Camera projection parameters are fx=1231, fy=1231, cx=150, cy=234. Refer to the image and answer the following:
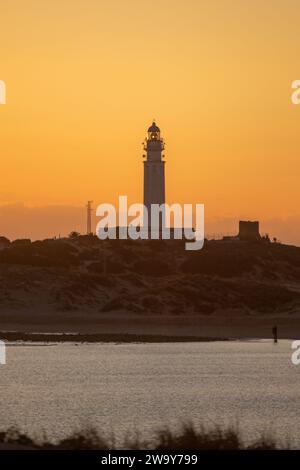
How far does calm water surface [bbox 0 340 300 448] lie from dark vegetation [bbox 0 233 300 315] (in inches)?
805

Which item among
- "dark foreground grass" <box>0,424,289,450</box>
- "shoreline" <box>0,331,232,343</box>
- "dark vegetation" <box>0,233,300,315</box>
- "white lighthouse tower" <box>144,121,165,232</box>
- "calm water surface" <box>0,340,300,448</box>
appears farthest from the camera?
"white lighthouse tower" <box>144,121,165,232</box>

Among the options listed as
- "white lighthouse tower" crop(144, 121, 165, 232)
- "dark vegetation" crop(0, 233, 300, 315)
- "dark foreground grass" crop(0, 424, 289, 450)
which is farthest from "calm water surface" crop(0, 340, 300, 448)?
"white lighthouse tower" crop(144, 121, 165, 232)

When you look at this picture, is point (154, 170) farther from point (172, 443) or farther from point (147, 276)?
point (172, 443)

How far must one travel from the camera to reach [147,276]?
11619 cm

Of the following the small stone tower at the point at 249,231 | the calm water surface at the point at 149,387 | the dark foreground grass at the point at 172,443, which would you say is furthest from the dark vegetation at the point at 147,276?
the dark foreground grass at the point at 172,443

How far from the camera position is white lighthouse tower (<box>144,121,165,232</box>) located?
428 feet

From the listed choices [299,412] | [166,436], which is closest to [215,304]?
[299,412]

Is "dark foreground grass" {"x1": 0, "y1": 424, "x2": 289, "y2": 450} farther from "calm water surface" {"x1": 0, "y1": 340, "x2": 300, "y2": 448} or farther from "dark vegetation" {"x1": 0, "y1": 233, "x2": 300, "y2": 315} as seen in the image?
"dark vegetation" {"x1": 0, "y1": 233, "x2": 300, "y2": 315}

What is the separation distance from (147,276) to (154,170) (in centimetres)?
1929

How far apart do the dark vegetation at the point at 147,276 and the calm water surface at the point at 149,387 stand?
20443 millimetres

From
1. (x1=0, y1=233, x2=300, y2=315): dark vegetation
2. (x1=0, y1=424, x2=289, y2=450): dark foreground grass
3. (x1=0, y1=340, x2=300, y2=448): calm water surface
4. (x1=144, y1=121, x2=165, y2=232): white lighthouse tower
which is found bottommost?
(x1=0, y1=424, x2=289, y2=450): dark foreground grass

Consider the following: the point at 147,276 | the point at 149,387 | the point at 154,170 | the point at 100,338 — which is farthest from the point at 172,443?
the point at 154,170

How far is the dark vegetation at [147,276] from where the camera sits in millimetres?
98688
